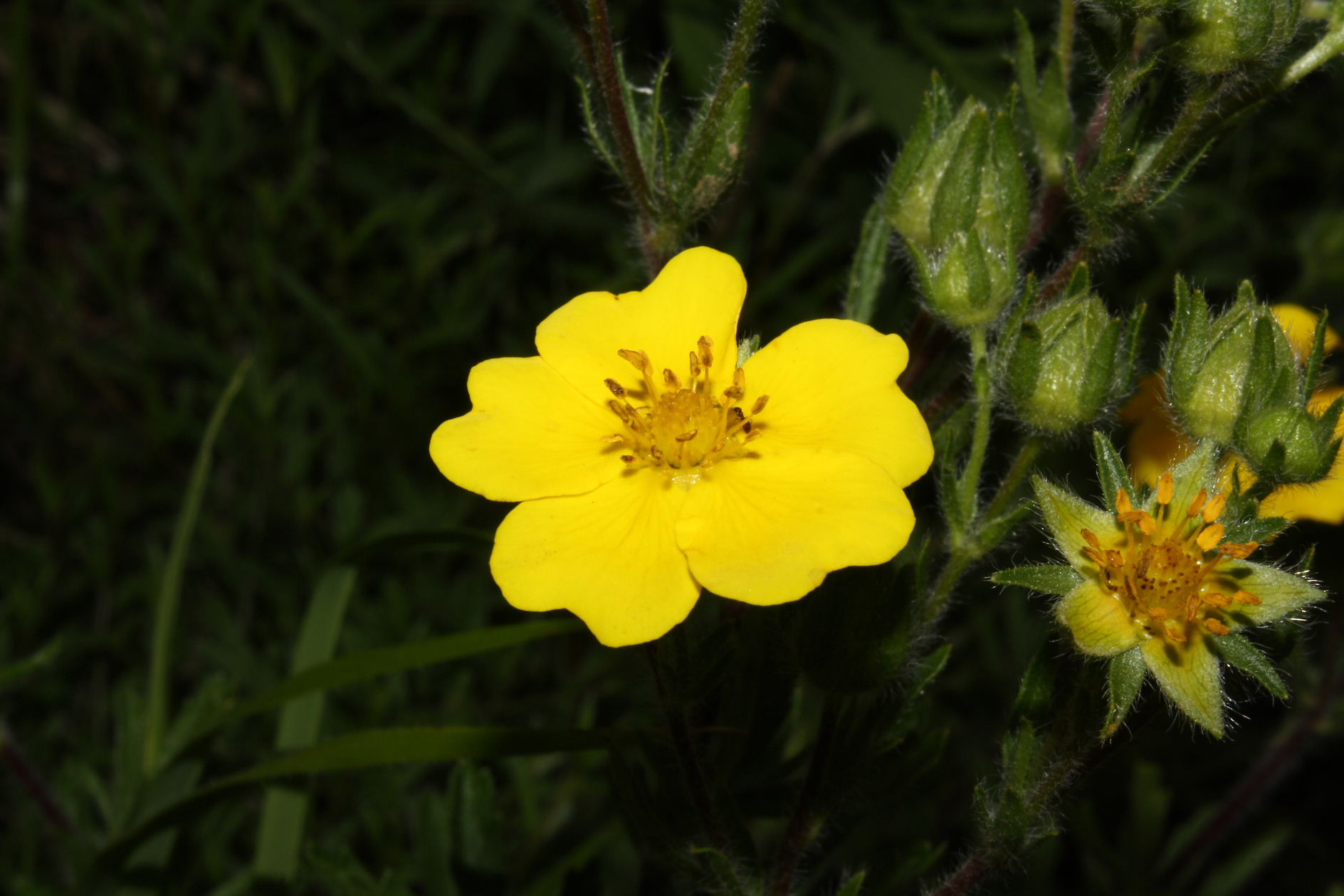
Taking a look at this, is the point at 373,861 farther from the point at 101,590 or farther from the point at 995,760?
the point at 995,760

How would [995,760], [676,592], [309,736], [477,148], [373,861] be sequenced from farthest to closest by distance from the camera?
1. [477,148]
2. [373,861]
3. [309,736]
4. [995,760]
5. [676,592]

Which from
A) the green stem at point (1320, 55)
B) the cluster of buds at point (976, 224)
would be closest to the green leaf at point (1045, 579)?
the cluster of buds at point (976, 224)

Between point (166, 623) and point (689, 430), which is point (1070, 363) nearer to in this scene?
point (689, 430)

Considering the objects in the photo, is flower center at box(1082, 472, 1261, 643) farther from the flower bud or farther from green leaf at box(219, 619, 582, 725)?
green leaf at box(219, 619, 582, 725)

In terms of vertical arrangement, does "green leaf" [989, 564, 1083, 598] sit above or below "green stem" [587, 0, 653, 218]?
below

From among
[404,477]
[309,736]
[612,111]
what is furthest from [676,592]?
[404,477]

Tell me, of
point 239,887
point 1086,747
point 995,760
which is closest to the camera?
point 1086,747

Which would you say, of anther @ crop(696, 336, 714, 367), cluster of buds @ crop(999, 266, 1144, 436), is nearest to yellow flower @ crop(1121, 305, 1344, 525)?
cluster of buds @ crop(999, 266, 1144, 436)
